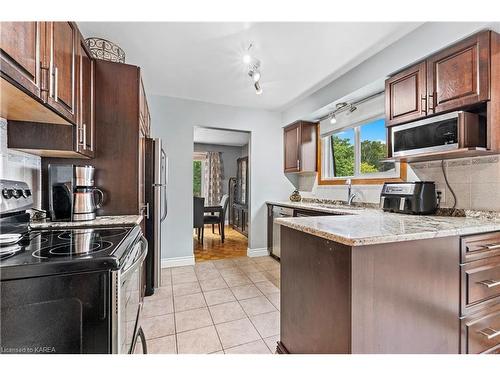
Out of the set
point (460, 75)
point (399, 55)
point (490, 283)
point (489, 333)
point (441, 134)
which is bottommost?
point (489, 333)

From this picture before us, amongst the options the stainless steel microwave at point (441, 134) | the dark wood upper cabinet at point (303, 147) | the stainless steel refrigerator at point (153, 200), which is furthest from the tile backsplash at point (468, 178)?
the stainless steel refrigerator at point (153, 200)

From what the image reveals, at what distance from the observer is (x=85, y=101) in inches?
68.4


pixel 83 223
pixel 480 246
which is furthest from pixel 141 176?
Answer: pixel 480 246

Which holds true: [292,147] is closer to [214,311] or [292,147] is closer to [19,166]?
[214,311]

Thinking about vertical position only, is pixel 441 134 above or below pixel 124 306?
above

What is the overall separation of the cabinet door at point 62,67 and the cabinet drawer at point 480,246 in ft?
7.90

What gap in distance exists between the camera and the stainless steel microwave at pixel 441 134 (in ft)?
5.46

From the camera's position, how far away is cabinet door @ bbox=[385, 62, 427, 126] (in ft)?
6.30

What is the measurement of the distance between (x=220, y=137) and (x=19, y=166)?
184 inches

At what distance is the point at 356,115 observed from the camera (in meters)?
3.05

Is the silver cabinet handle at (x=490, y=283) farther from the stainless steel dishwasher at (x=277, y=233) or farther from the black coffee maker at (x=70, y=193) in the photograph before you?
the black coffee maker at (x=70, y=193)

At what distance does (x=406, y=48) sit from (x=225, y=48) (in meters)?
1.59

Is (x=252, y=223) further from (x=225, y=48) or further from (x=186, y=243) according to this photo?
(x=225, y=48)

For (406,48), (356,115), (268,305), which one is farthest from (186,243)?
(406,48)
